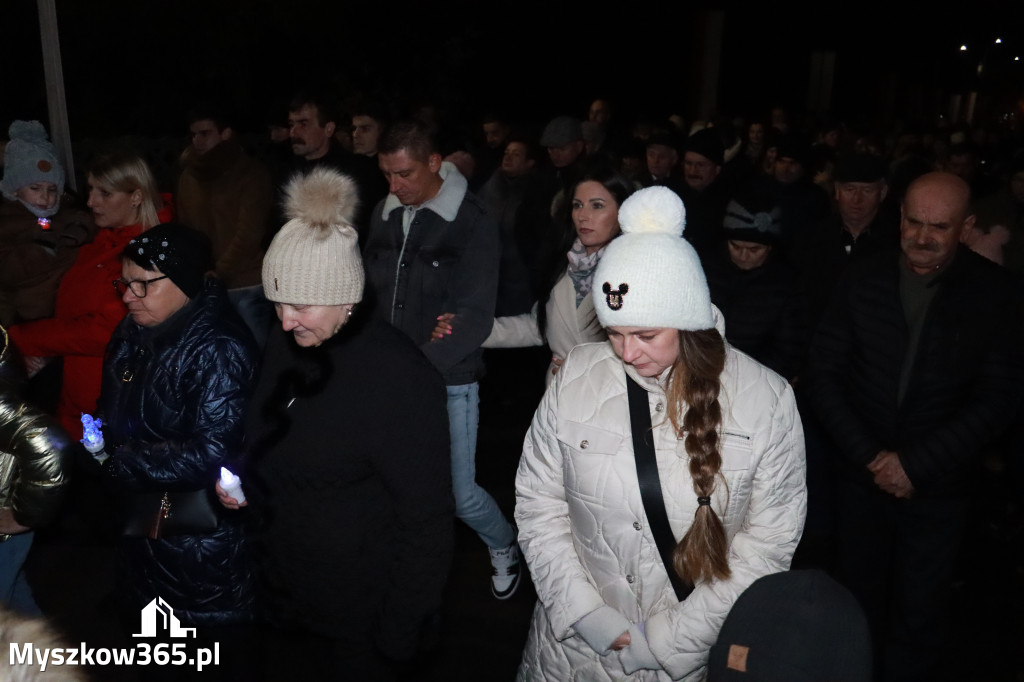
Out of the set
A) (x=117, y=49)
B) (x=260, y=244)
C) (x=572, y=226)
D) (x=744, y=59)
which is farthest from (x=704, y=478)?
(x=744, y=59)

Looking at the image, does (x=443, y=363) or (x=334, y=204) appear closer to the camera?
(x=334, y=204)

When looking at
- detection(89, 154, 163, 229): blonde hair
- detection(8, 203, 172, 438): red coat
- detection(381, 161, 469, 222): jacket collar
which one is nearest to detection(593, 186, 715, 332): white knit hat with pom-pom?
detection(381, 161, 469, 222): jacket collar

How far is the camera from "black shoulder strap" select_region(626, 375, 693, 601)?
254 cm

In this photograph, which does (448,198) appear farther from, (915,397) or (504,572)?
(915,397)

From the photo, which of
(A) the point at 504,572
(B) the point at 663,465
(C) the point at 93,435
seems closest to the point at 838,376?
(B) the point at 663,465

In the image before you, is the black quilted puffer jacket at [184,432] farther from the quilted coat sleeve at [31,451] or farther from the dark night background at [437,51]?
the dark night background at [437,51]

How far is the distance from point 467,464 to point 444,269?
89cm

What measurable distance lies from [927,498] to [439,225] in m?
2.31

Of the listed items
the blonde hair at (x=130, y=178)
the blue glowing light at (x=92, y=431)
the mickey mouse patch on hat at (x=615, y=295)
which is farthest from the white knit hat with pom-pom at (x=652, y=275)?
the blonde hair at (x=130, y=178)

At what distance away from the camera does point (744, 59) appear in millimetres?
29891

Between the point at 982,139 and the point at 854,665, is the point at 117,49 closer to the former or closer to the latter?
the point at 982,139

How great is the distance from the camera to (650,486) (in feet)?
8.34

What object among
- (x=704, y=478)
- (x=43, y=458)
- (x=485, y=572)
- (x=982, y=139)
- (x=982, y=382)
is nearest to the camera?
(x=704, y=478)

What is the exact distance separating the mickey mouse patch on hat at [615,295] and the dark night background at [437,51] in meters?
9.25
